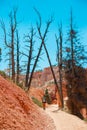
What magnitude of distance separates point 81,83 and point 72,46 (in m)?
3.90

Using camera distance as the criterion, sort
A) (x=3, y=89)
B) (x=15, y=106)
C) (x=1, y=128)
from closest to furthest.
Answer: (x=1, y=128)
(x=15, y=106)
(x=3, y=89)

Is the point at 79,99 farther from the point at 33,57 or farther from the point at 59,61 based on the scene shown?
the point at 33,57

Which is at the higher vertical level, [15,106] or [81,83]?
[81,83]

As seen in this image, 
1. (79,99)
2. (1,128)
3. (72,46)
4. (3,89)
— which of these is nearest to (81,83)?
(79,99)

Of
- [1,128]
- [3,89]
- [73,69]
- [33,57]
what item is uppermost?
[33,57]

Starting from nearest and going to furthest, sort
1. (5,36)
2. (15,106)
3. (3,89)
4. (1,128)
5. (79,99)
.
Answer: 1. (1,128)
2. (15,106)
3. (3,89)
4. (79,99)
5. (5,36)

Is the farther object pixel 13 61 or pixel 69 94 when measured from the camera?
pixel 13 61

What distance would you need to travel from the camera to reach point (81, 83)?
2517cm

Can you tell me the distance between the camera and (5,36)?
27969 millimetres

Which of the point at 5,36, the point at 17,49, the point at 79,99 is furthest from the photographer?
the point at 17,49

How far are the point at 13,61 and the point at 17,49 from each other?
2.15 meters

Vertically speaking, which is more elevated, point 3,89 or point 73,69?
point 73,69

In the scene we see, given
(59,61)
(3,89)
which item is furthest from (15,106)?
(59,61)

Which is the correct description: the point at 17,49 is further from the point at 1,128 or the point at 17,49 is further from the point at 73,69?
the point at 1,128
